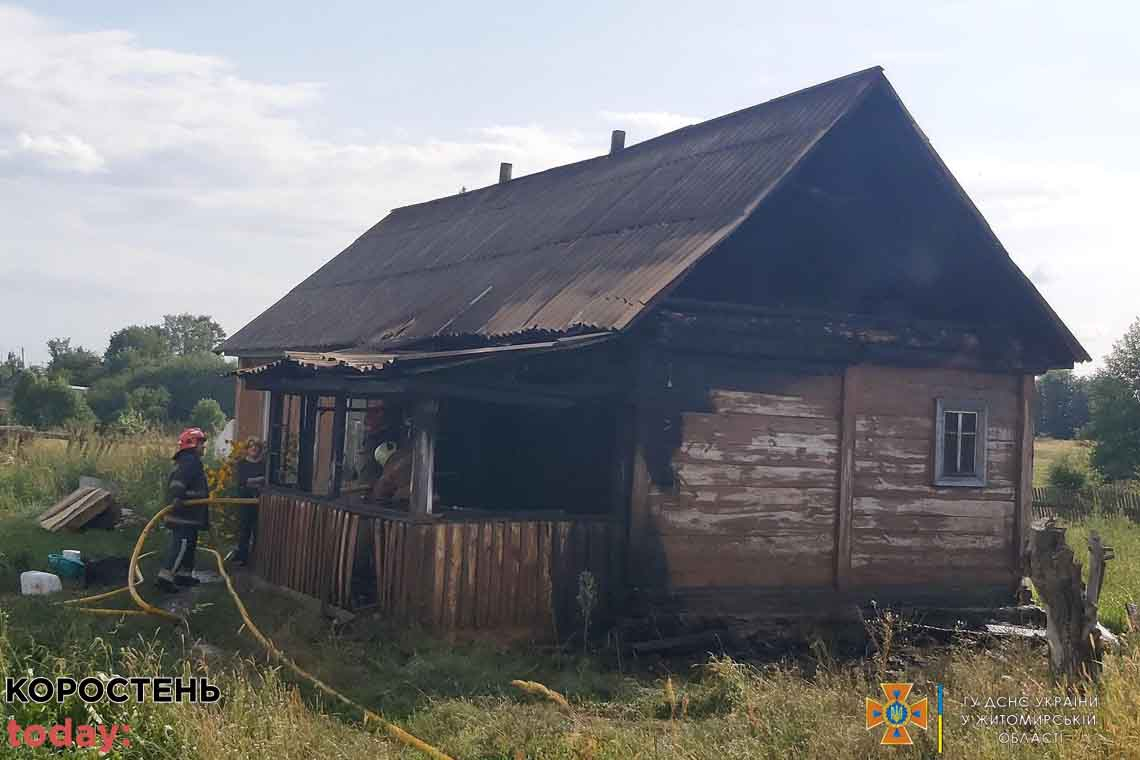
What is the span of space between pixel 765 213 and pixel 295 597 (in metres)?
5.72

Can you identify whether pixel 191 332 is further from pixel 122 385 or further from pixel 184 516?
pixel 184 516

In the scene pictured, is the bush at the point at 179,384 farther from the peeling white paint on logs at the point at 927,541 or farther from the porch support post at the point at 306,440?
the peeling white paint on logs at the point at 927,541

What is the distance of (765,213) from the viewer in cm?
1090

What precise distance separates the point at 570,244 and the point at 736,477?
354 centimetres

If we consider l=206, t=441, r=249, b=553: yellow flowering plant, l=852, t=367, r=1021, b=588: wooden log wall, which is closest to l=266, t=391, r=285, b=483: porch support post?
l=206, t=441, r=249, b=553: yellow flowering plant

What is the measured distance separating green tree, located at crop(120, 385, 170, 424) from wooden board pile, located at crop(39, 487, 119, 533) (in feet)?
98.9

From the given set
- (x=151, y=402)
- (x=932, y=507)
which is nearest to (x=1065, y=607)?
(x=932, y=507)

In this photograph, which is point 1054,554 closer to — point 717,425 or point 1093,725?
point 1093,725

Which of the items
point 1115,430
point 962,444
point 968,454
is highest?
point 1115,430

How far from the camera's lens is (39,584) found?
1139 centimetres

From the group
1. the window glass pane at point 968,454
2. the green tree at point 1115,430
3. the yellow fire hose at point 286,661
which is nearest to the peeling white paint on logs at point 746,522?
the window glass pane at point 968,454

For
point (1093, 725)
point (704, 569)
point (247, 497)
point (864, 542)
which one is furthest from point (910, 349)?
point (247, 497)

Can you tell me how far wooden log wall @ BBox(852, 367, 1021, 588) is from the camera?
11.4 m

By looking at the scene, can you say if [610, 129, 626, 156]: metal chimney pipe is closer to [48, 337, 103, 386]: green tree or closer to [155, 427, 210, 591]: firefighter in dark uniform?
[155, 427, 210, 591]: firefighter in dark uniform
